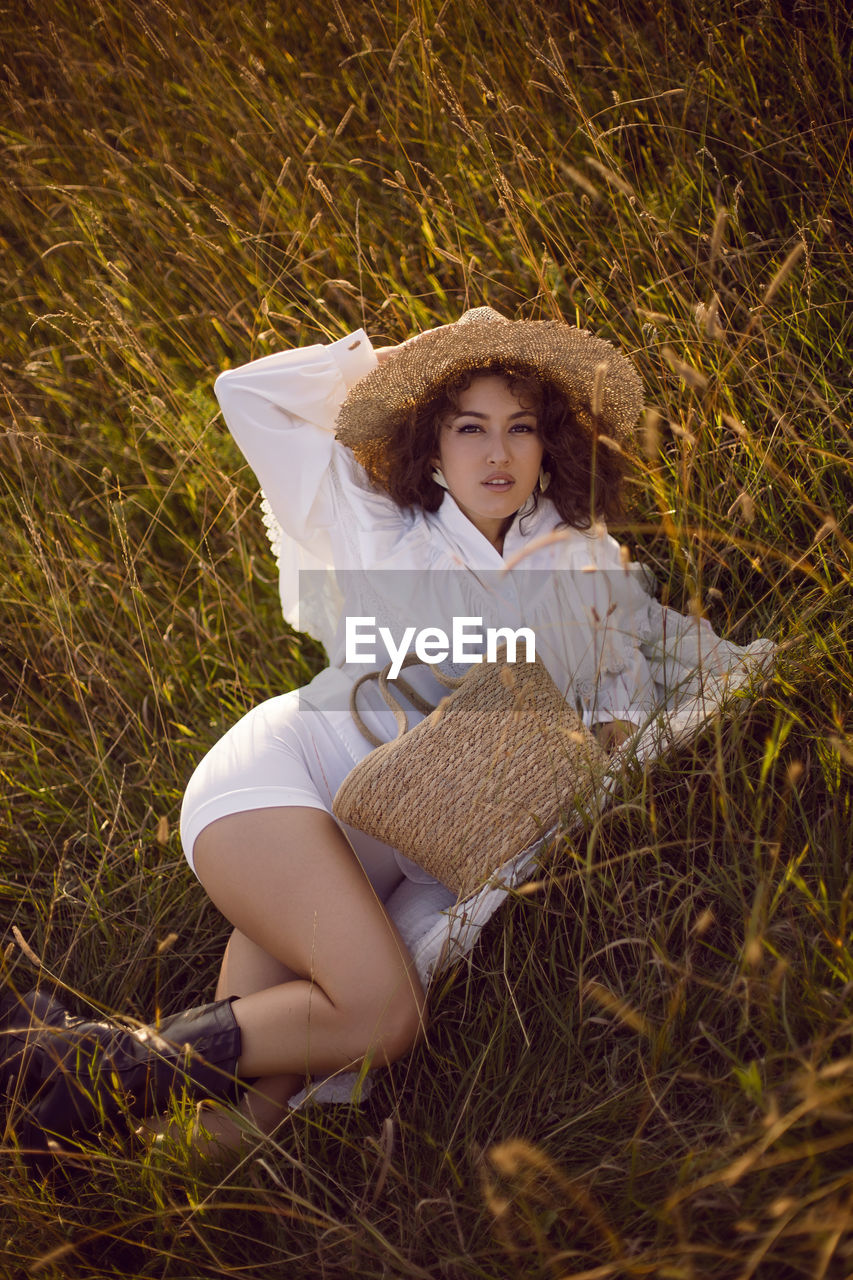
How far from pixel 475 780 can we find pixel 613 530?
3.20ft

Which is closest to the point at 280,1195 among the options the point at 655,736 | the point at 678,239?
the point at 655,736

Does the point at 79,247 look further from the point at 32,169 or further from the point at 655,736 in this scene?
the point at 655,736

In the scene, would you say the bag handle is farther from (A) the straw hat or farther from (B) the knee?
(A) the straw hat

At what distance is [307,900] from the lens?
6.21 ft

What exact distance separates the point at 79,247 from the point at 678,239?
2.35m

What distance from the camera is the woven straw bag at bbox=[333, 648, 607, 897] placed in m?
1.85

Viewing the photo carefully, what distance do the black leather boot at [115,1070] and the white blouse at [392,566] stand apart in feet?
2.46

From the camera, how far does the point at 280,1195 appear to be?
1.59m

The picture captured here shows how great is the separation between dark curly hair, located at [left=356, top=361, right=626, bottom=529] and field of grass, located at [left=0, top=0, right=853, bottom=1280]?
19cm

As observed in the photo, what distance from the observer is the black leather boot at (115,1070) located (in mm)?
1750

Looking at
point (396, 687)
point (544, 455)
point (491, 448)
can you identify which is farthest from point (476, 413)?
point (396, 687)

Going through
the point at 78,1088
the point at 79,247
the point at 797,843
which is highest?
the point at 79,247
